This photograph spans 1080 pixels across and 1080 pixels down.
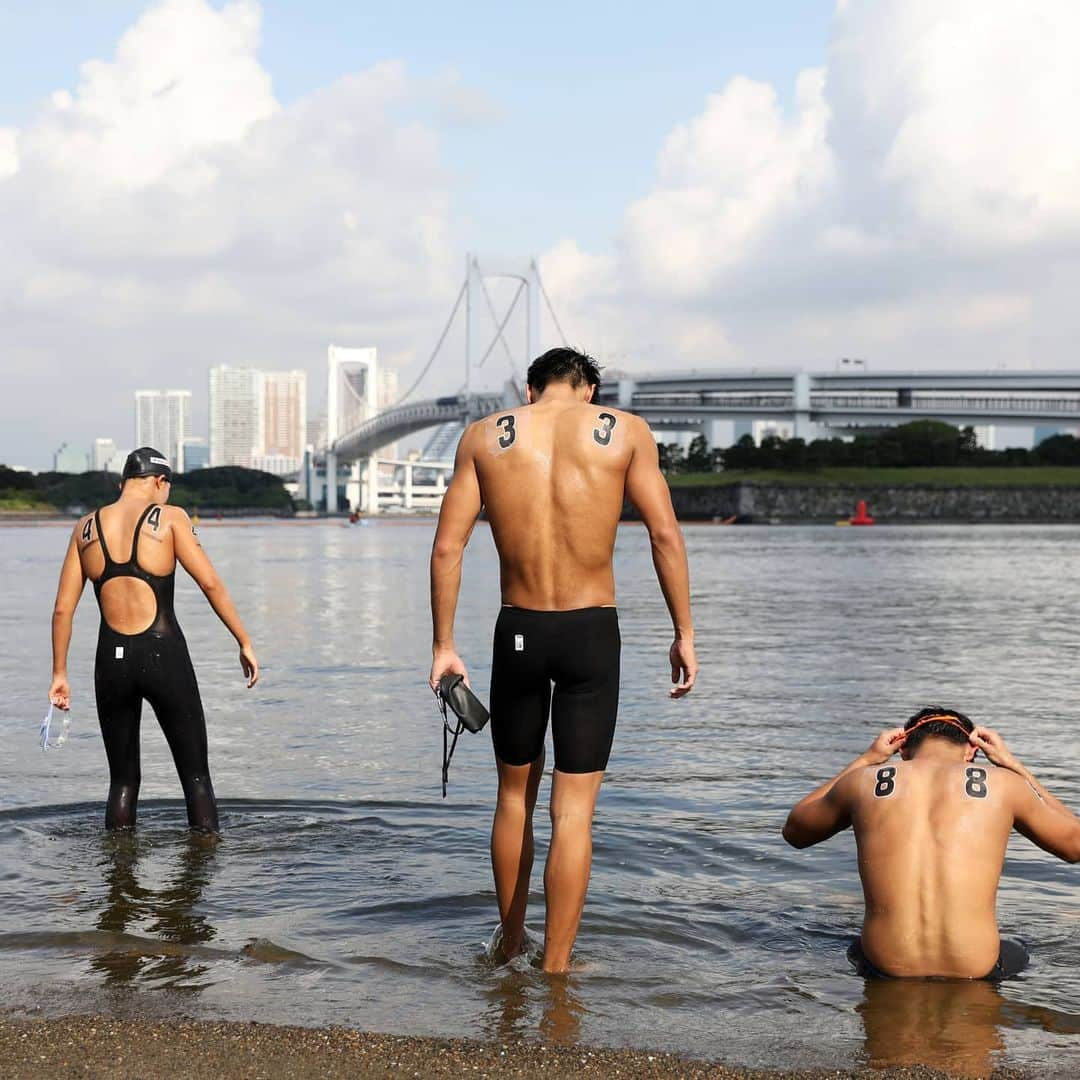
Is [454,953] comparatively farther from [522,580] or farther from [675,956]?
[522,580]

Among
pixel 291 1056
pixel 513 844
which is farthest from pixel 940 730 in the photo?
pixel 291 1056

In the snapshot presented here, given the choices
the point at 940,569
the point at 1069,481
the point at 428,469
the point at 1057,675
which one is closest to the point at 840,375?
the point at 1069,481

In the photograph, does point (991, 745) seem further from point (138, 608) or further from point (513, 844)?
point (138, 608)

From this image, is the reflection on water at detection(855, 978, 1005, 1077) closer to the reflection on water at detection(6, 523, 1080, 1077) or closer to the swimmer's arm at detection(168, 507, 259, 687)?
the reflection on water at detection(6, 523, 1080, 1077)

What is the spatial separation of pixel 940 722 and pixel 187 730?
3.00 meters

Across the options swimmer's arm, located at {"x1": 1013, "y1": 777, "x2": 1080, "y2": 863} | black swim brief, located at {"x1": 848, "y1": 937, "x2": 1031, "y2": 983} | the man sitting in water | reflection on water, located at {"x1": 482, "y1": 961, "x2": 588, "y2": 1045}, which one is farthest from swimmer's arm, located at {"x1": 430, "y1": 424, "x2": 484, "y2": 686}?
swimmer's arm, located at {"x1": 1013, "y1": 777, "x2": 1080, "y2": 863}

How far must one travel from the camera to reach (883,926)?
3891mm

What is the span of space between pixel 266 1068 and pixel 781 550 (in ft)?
143

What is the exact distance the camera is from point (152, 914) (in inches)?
185

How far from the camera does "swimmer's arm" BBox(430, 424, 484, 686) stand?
4.07 metres

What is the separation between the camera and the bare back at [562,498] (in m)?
4.01

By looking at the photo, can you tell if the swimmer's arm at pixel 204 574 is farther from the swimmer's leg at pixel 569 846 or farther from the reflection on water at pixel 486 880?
the swimmer's leg at pixel 569 846

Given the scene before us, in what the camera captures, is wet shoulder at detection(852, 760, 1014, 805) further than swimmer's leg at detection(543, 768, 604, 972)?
No

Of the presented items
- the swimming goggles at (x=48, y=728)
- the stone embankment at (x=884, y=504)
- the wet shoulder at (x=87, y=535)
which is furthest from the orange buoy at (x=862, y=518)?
the wet shoulder at (x=87, y=535)
